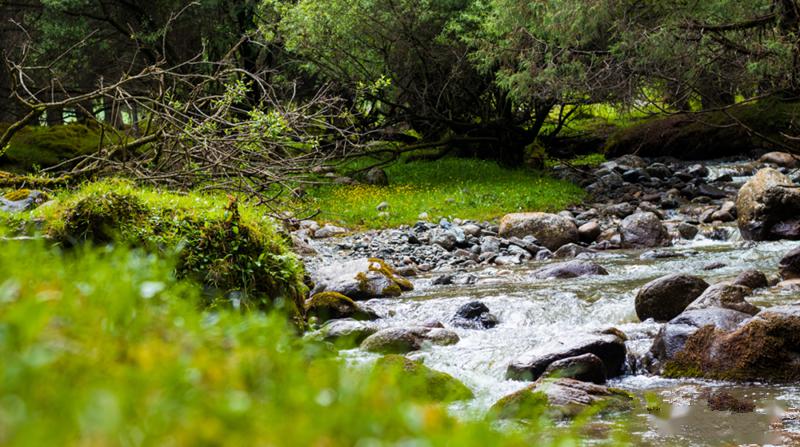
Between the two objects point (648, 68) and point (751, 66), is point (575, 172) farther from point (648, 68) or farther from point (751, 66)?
point (751, 66)

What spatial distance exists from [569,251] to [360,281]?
509cm

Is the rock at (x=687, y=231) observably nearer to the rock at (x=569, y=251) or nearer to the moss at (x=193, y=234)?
the rock at (x=569, y=251)

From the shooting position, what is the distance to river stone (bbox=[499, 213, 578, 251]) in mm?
16562

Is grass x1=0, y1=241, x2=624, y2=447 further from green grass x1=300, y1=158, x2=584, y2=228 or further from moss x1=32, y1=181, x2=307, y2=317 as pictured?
green grass x1=300, y1=158, x2=584, y2=228

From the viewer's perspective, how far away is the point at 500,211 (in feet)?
63.1

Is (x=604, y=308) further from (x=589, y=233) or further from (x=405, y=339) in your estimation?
(x=589, y=233)

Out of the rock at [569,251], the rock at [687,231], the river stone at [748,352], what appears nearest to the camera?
the river stone at [748,352]

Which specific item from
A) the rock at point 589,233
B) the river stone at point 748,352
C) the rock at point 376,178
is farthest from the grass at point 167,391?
the rock at point 376,178

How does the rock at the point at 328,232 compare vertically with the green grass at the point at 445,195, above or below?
below

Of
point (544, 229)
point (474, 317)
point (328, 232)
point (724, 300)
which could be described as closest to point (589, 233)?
point (544, 229)

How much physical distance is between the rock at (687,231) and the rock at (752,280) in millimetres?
5597

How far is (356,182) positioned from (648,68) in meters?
9.83

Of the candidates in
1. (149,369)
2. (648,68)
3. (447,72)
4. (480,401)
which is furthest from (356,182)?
(149,369)

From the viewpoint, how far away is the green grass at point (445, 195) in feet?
61.5
